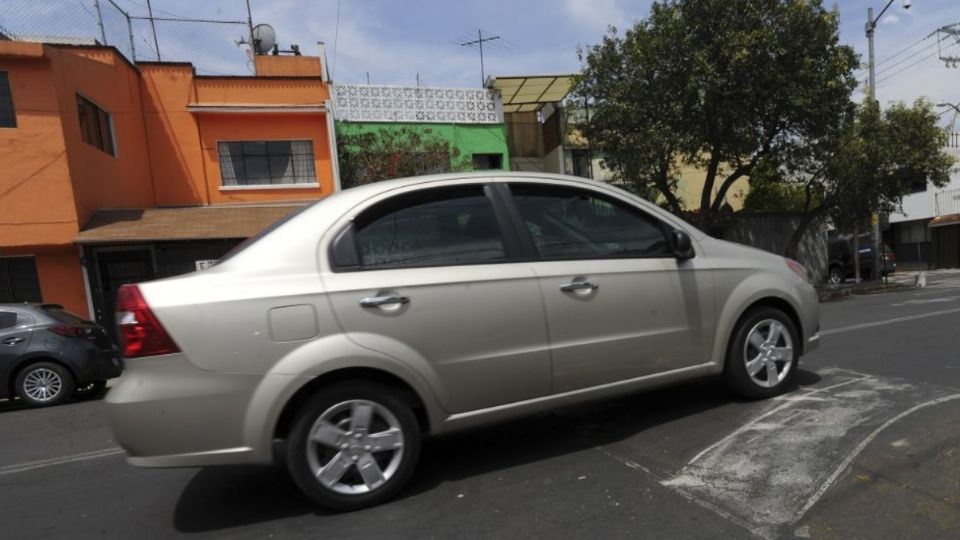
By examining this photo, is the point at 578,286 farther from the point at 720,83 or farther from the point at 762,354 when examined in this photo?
the point at 720,83

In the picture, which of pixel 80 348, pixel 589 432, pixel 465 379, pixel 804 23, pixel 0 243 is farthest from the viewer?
pixel 804 23

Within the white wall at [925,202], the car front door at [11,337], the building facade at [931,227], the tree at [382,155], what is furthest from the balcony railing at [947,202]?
the car front door at [11,337]

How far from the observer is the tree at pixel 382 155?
1708 cm

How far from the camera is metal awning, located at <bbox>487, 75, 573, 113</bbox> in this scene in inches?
741

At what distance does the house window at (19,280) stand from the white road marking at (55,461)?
32.2 feet

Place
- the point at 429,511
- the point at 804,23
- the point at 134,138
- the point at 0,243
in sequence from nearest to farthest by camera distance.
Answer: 1. the point at 429,511
2. the point at 0,243
3. the point at 804,23
4. the point at 134,138

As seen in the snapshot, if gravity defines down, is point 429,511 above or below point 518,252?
below

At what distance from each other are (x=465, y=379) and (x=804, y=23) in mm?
13521

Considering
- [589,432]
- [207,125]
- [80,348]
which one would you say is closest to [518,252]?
[589,432]

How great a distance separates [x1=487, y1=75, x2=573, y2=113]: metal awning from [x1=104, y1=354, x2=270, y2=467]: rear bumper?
1585cm

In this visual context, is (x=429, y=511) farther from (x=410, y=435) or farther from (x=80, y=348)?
(x=80, y=348)

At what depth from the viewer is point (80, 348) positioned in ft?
25.7

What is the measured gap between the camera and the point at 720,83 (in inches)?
506

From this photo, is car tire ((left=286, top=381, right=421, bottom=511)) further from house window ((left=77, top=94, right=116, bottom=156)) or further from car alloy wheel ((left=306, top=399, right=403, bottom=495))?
house window ((left=77, top=94, right=116, bottom=156))
